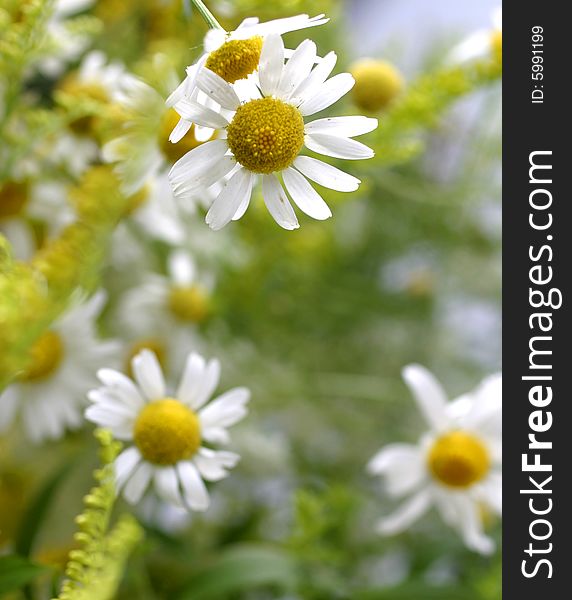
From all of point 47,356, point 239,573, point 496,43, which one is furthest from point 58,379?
point 496,43

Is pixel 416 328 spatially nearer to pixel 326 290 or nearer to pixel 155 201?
pixel 326 290

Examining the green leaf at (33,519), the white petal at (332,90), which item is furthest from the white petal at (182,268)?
the white petal at (332,90)

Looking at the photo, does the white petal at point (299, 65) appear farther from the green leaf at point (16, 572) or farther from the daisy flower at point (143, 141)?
the green leaf at point (16, 572)

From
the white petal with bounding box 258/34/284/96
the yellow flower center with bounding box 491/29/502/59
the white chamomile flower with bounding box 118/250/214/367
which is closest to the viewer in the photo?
the white petal with bounding box 258/34/284/96

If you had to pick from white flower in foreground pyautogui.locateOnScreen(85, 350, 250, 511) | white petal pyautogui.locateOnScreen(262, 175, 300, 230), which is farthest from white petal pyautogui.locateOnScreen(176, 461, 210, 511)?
white petal pyautogui.locateOnScreen(262, 175, 300, 230)

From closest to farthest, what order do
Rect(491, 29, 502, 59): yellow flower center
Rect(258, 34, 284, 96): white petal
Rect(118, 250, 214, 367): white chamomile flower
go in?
Rect(258, 34, 284, 96): white petal, Rect(491, 29, 502, 59): yellow flower center, Rect(118, 250, 214, 367): white chamomile flower

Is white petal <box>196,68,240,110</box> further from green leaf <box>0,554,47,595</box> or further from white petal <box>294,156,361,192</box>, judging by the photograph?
green leaf <box>0,554,47,595</box>

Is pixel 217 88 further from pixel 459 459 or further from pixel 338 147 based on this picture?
pixel 459 459
